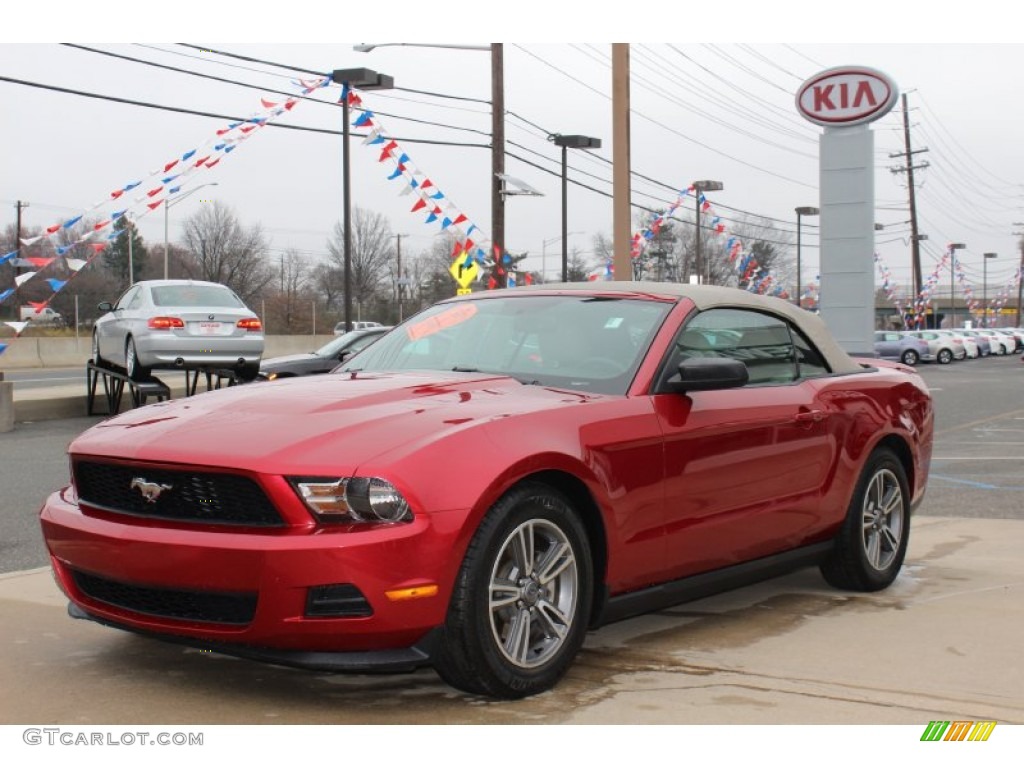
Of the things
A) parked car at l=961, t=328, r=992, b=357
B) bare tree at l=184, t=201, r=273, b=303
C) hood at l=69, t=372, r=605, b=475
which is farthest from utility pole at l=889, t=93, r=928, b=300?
hood at l=69, t=372, r=605, b=475

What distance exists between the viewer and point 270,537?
370 cm

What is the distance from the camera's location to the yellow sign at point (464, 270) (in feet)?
73.8

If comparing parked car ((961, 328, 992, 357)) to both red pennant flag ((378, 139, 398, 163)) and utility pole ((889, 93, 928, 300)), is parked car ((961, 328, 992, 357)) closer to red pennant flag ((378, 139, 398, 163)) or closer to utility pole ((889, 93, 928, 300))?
utility pole ((889, 93, 928, 300))

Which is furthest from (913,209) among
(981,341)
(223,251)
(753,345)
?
(753,345)

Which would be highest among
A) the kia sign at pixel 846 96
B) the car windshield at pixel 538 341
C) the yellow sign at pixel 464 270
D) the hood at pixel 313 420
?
the kia sign at pixel 846 96

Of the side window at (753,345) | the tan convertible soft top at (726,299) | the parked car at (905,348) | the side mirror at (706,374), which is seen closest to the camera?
the side mirror at (706,374)

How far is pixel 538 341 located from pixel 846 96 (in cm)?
1088

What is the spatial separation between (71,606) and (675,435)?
92.4 inches

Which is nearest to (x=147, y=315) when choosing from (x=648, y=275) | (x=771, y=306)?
(x=771, y=306)

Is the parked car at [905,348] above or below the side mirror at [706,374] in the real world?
below

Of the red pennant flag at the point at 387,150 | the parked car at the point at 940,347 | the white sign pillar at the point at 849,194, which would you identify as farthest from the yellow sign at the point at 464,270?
the parked car at the point at 940,347

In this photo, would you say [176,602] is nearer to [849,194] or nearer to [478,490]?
[478,490]

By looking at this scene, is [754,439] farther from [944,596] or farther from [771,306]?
[944,596]

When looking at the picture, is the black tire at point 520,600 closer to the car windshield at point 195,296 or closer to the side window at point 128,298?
the car windshield at point 195,296
